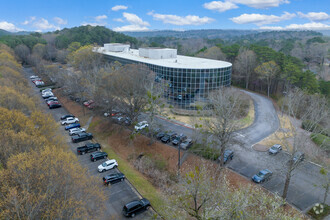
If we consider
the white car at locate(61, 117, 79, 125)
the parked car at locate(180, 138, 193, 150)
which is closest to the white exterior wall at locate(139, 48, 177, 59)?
the white car at locate(61, 117, 79, 125)

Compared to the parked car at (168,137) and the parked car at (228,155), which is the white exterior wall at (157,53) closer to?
the parked car at (168,137)

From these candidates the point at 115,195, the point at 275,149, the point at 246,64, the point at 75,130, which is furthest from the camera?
the point at 246,64

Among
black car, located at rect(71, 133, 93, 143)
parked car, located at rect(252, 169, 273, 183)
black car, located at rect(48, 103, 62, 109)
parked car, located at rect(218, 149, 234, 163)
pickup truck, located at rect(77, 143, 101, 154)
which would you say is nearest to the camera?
parked car, located at rect(252, 169, 273, 183)

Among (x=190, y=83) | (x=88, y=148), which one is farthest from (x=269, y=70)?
(x=88, y=148)

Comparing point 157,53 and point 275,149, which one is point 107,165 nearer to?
point 275,149

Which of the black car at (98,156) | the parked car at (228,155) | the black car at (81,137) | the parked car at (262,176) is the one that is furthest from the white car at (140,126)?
the parked car at (262,176)

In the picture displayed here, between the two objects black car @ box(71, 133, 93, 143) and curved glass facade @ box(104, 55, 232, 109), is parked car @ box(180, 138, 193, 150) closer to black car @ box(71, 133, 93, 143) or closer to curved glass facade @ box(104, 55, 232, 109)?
curved glass facade @ box(104, 55, 232, 109)
